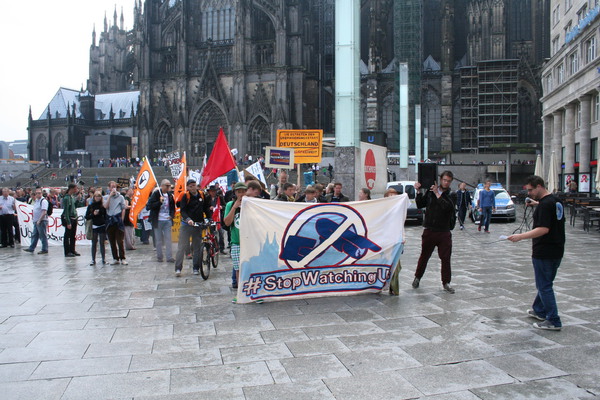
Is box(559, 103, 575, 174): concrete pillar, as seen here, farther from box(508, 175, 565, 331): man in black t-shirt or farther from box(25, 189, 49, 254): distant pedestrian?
box(508, 175, 565, 331): man in black t-shirt

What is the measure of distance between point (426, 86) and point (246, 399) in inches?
2083

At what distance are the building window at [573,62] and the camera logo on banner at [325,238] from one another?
28689 millimetres

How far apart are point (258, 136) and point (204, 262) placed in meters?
46.2

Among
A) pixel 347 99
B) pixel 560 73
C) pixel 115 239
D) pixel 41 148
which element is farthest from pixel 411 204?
pixel 41 148

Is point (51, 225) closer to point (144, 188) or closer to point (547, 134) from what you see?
point (144, 188)

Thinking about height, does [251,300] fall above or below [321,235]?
below

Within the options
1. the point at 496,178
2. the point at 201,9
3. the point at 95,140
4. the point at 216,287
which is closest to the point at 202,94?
the point at 201,9

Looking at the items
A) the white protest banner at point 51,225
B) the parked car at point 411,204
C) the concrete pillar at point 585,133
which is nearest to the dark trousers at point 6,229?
the white protest banner at point 51,225

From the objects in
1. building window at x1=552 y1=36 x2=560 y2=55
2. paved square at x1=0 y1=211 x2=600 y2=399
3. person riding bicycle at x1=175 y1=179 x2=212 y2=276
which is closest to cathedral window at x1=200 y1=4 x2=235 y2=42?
building window at x1=552 y1=36 x2=560 y2=55

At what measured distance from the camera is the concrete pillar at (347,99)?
11922mm

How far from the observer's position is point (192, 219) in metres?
9.68

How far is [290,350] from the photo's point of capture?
203 inches

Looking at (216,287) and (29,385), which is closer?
(29,385)

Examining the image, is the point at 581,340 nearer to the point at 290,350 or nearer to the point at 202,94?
the point at 290,350
